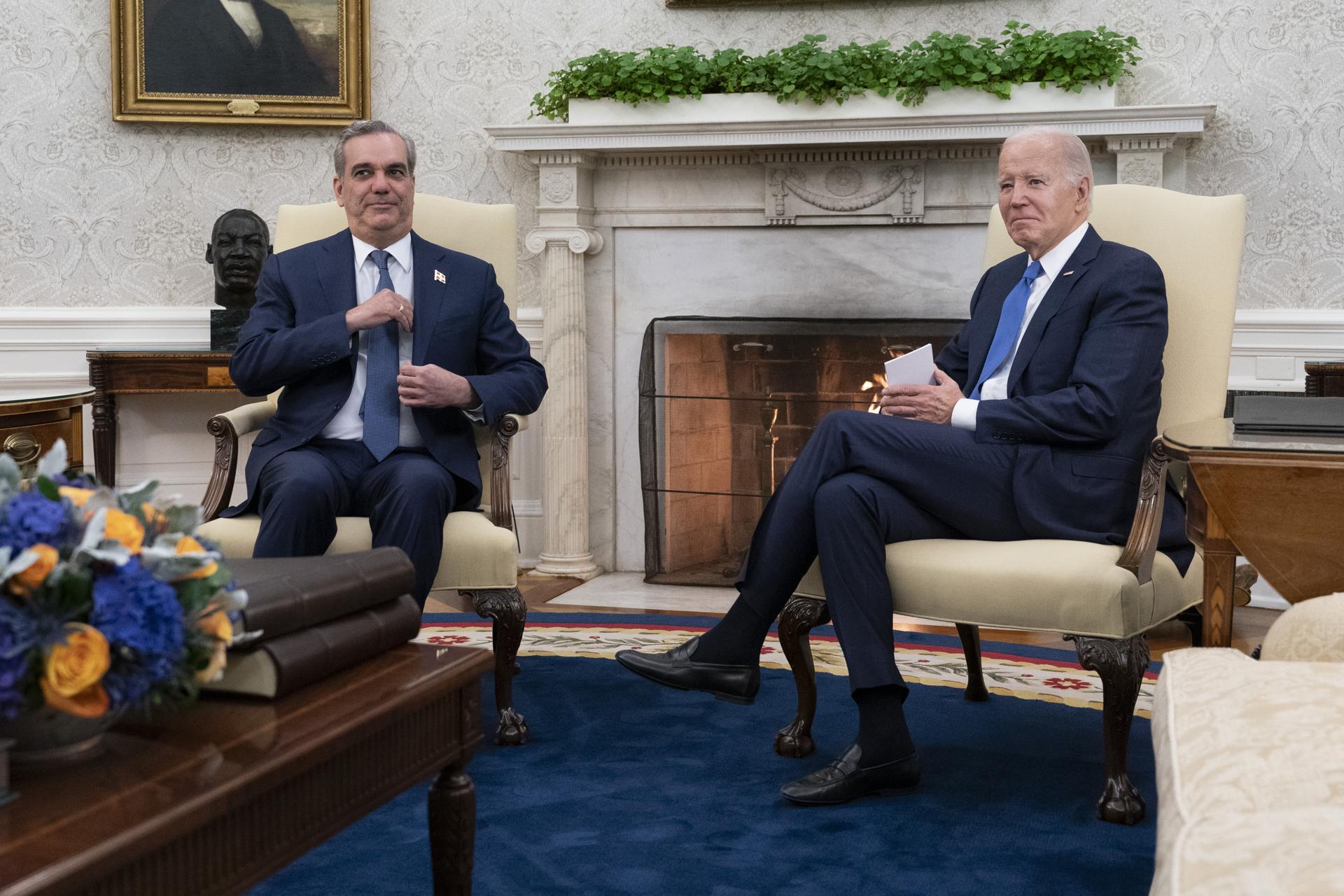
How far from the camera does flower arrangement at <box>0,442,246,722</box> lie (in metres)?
1.15

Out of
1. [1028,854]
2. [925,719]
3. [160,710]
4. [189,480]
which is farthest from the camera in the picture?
[189,480]

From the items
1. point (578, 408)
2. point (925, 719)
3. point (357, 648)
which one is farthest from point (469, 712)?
point (578, 408)

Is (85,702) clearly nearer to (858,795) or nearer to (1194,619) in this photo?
(858,795)

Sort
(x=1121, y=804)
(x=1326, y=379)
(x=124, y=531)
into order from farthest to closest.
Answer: (x=1326, y=379) → (x=1121, y=804) → (x=124, y=531)

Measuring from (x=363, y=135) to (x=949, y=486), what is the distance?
162 cm

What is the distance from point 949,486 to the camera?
2.62 m

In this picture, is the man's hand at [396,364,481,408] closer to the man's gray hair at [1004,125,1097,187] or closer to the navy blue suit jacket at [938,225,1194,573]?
the navy blue suit jacket at [938,225,1194,573]

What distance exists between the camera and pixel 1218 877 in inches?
37.7

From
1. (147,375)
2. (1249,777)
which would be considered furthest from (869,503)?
(147,375)

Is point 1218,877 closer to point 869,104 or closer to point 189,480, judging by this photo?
point 869,104

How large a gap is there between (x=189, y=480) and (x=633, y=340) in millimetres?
1912

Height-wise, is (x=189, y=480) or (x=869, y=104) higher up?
(x=869, y=104)

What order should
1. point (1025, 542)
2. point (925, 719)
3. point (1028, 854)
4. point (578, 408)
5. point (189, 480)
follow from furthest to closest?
point (189, 480) → point (578, 408) → point (925, 719) → point (1025, 542) → point (1028, 854)

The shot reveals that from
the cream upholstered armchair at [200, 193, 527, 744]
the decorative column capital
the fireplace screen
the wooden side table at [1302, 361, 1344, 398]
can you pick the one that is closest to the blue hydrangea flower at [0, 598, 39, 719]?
the cream upholstered armchair at [200, 193, 527, 744]
